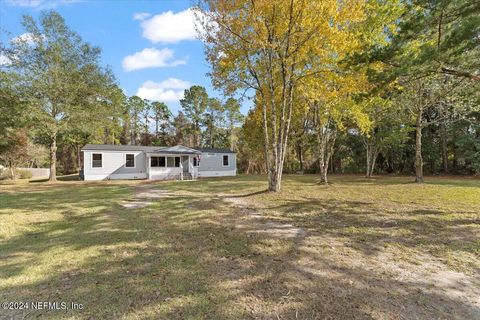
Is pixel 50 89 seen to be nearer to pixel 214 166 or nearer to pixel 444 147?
pixel 214 166

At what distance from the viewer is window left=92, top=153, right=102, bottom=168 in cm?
1944

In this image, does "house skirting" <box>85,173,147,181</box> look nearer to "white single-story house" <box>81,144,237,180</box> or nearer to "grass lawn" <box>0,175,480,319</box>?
"white single-story house" <box>81,144,237,180</box>

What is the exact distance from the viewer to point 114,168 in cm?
2020

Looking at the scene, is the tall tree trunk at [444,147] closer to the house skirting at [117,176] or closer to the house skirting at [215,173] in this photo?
the house skirting at [215,173]

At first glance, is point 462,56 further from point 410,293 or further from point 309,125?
point 309,125

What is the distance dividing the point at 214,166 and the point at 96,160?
10126 mm

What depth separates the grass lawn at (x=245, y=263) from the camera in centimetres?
263

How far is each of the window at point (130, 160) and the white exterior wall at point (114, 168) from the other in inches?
7.1

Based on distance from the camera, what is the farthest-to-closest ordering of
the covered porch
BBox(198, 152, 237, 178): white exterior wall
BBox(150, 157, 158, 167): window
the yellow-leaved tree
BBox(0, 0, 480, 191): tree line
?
BBox(198, 152, 237, 178): white exterior wall < BBox(150, 157, 158, 167): window < the covered porch < the yellow-leaved tree < BBox(0, 0, 480, 191): tree line

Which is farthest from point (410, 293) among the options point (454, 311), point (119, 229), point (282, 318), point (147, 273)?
point (119, 229)

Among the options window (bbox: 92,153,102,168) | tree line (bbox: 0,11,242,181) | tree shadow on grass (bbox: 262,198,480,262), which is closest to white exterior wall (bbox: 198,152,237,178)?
tree line (bbox: 0,11,242,181)

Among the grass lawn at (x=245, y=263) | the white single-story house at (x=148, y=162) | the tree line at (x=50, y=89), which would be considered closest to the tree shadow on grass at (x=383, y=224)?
the grass lawn at (x=245, y=263)

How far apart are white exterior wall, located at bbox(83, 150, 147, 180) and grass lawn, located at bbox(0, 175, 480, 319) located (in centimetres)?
1319

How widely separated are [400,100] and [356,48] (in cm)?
680
